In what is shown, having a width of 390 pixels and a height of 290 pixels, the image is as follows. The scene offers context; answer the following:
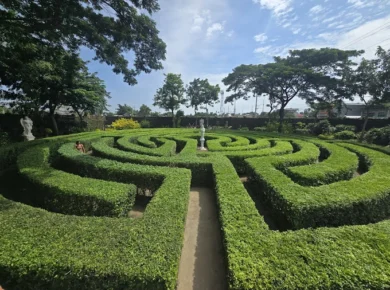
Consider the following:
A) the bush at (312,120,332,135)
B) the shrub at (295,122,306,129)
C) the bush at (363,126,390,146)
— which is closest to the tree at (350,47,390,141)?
the bush at (363,126,390,146)

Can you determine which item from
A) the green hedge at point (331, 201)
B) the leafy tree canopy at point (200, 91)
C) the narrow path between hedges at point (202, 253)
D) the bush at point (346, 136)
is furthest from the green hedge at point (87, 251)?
the leafy tree canopy at point (200, 91)

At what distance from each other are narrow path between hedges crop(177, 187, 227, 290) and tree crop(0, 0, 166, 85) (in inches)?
266

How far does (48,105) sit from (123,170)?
15.8 metres

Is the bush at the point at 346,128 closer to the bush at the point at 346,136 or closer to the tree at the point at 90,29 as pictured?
the bush at the point at 346,136

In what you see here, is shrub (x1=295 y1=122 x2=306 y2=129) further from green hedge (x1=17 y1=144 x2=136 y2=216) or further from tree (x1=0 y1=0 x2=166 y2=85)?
green hedge (x1=17 y1=144 x2=136 y2=216)

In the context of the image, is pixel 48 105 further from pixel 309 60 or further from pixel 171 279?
pixel 309 60

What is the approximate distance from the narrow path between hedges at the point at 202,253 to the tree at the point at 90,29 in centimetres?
675

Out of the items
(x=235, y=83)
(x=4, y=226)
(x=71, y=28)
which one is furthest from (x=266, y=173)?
(x=235, y=83)

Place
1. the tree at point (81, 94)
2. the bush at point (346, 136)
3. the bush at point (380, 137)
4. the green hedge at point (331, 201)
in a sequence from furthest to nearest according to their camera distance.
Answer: the bush at point (346, 136) < the tree at point (81, 94) < the bush at point (380, 137) < the green hedge at point (331, 201)

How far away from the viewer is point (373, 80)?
14820mm

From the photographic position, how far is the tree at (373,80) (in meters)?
13.8

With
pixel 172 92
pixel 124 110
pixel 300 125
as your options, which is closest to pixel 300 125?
pixel 300 125

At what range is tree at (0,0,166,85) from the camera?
625cm

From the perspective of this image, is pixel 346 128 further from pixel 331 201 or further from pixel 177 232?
pixel 177 232
